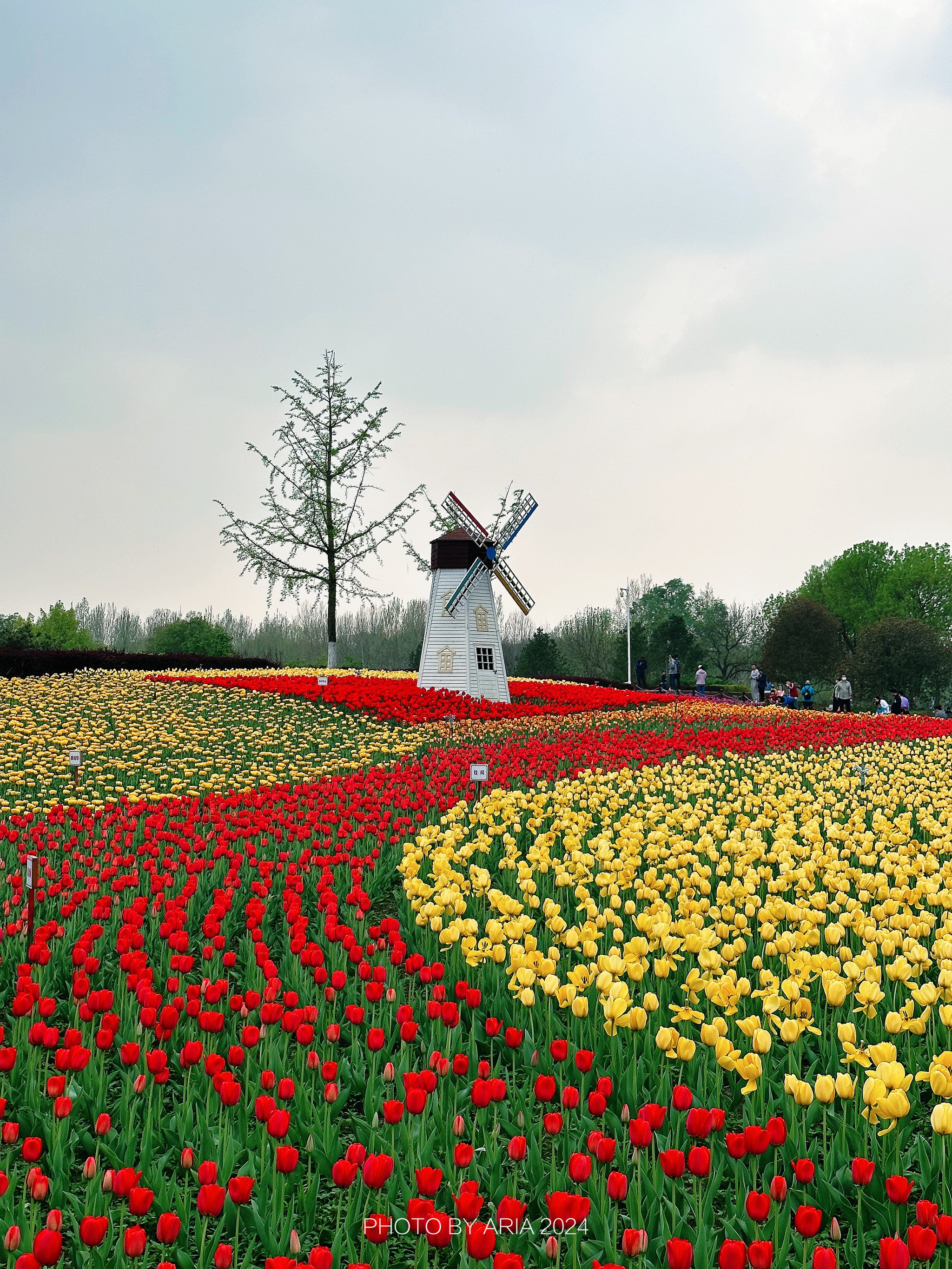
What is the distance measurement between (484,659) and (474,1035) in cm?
2024

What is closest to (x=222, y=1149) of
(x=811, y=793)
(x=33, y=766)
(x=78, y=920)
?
(x=78, y=920)

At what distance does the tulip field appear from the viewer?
320 centimetres

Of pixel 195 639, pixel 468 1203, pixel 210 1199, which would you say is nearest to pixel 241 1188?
pixel 210 1199

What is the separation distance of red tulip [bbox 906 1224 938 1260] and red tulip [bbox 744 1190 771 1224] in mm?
394

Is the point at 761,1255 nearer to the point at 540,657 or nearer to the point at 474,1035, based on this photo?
the point at 474,1035

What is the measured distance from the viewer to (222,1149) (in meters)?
3.59

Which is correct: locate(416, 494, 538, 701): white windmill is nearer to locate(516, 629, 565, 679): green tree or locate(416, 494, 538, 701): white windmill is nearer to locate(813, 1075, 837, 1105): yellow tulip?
locate(813, 1075, 837, 1105): yellow tulip

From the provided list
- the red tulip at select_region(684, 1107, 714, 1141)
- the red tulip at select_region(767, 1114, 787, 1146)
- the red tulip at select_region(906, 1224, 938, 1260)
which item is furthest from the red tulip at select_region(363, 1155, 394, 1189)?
the red tulip at select_region(906, 1224, 938, 1260)

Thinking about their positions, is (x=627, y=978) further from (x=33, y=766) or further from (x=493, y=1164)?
(x=33, y=766)

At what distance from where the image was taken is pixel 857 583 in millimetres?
64188

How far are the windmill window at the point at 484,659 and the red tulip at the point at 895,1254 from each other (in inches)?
868

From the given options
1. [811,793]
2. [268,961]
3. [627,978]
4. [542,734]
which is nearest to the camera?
[268,961]

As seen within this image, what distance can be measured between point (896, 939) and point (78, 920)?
210 inches

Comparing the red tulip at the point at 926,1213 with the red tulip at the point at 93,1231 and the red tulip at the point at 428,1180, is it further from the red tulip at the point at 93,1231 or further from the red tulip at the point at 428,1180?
the red tulip at the point at 93,1231
